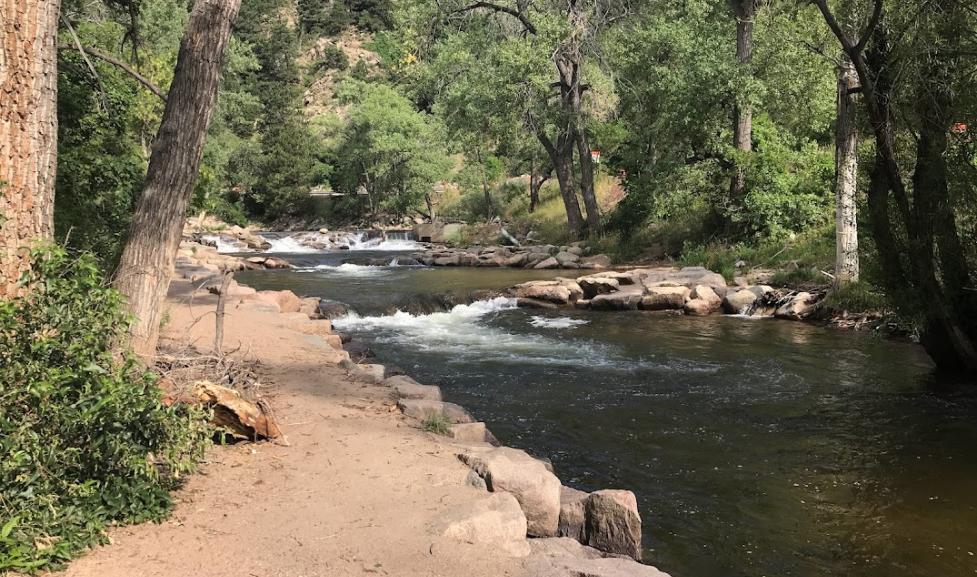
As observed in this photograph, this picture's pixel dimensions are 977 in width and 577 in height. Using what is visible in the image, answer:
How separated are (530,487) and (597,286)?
11.9 m

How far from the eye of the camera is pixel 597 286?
16.4 meters

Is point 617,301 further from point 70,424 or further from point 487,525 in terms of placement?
point 70,424

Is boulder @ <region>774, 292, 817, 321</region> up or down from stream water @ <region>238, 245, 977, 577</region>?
up

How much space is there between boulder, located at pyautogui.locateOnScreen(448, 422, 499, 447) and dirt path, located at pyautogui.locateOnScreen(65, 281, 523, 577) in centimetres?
29

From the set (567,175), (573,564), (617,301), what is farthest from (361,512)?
(567,175)

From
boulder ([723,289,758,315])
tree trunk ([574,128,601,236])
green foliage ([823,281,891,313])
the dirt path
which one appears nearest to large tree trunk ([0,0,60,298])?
the dirt path

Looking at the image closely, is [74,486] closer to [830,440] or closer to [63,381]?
[63,381]

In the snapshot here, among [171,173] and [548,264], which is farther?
[548,264]

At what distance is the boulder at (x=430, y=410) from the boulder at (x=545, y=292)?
976 centimetres

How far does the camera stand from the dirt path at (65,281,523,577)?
11.6ft

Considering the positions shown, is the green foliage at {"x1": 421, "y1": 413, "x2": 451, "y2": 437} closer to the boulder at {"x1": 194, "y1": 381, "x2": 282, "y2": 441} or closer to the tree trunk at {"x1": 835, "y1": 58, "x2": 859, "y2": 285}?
the boulder at {"x1": 194, "y1": 381, "x2": 282, "y2": 441}

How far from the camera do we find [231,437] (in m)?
5.14

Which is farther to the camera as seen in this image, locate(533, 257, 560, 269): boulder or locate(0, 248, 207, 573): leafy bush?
locate(533, 257, 560, 269): boulder

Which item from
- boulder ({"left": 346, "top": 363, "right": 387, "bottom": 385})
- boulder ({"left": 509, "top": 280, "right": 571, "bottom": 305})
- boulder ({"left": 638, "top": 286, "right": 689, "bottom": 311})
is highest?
boulder ({"left": 638, "top": 286, "right": 689, "bottom": 311})
